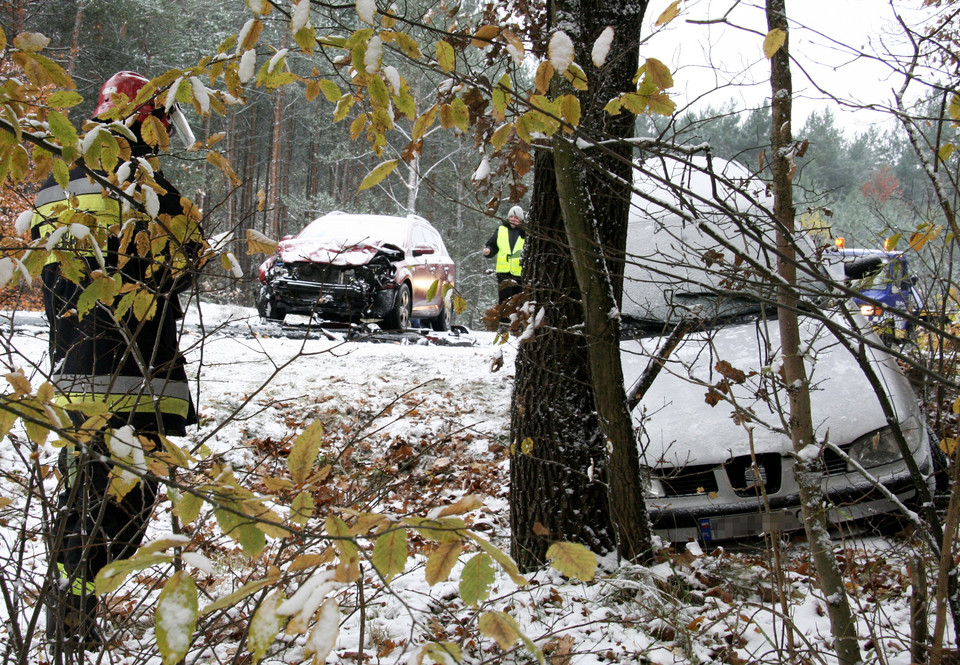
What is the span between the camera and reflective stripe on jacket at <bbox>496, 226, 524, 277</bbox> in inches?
388

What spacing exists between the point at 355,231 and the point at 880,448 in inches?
325

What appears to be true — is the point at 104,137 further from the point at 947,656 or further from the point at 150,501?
the point at 947,656

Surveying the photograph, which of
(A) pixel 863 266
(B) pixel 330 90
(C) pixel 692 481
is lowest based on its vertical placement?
(C) pixel 692 481

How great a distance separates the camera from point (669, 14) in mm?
1564

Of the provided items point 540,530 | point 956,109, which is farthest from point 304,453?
point 540,530

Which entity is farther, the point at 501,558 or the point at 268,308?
the point at 268,308

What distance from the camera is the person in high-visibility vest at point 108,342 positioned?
1547 millimetres

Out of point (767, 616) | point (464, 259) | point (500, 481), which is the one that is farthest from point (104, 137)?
point (464, 259)

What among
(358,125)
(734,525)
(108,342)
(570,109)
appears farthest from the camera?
(734,525)

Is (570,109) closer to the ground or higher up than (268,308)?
higher up

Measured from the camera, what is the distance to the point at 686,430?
359 cm

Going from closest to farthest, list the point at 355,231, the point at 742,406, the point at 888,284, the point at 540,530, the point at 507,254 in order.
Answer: the point at 888,284
the point at 540,530
the point at 742,406
the point at 507,254
the point at 355,231

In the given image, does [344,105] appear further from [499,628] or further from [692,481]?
[692,481]

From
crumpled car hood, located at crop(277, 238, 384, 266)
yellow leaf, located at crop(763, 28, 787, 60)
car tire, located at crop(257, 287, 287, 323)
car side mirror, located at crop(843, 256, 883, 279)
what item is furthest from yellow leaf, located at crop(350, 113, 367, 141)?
car tire, located at crop(257, 287, 287, 323)
